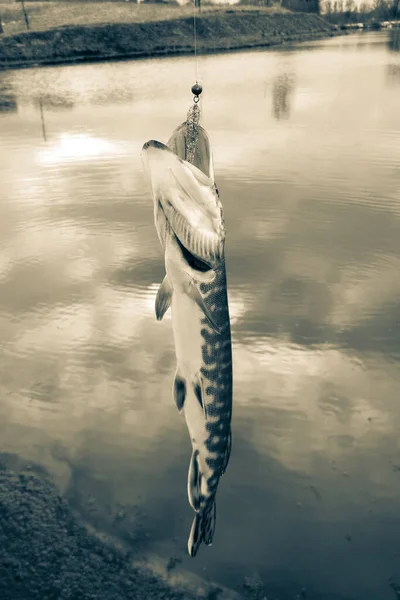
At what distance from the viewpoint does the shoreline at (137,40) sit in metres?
64.8

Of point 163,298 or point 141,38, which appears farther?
point 141,38

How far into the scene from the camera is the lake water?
573 cm

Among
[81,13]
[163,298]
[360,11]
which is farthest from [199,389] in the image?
[360,11]

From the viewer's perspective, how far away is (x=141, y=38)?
7619cm

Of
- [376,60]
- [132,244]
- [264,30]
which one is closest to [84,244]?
[132,244]

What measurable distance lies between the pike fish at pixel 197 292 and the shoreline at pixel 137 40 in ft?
209

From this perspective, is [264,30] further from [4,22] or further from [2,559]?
[2,559]

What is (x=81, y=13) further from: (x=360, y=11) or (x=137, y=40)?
(x=360, y=11)

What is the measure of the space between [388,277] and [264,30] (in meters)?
104

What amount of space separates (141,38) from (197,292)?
269 ft

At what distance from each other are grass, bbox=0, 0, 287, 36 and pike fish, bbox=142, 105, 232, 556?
85.7 metres

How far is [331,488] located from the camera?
20.5 feet

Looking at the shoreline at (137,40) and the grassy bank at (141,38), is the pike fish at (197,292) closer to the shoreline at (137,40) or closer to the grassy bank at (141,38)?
the shoreline at (137,40)

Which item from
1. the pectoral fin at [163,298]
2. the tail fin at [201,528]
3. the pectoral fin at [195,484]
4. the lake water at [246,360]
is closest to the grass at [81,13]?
the lake water at [246,360]
